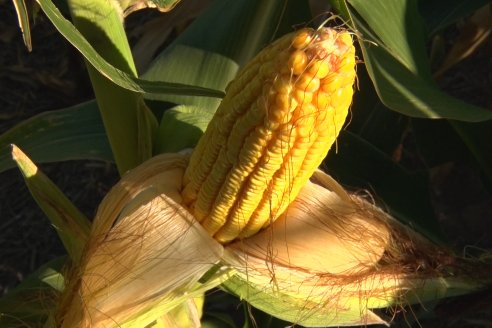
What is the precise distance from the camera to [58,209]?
1.07 m

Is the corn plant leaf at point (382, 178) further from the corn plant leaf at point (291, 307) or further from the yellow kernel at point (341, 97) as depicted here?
the yellow kernel at point (341, 97)

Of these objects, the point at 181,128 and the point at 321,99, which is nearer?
the point at 321,99

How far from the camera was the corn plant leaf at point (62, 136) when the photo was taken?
4.09 ft

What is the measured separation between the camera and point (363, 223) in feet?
3.38

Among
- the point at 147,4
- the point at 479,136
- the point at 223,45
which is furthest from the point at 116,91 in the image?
the point at 479,136

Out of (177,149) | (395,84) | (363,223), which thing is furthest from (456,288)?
(177,149)

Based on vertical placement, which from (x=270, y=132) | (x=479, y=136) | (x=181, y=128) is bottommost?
(x=479, y=136)

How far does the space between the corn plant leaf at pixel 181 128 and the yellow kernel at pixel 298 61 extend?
0.40 meters

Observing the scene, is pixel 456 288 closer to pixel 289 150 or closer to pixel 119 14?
pixel 289 150

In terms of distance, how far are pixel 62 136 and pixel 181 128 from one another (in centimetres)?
27

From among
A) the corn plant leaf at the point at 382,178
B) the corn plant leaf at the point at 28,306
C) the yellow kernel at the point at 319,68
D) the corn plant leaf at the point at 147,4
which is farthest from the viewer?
the corn plant leaf at the point at 382,178

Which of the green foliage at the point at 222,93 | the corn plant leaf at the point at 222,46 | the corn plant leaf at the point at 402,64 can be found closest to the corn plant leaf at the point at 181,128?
the green foliage at the point at 222,93

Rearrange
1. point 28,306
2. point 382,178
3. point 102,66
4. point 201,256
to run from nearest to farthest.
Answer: point 102,66
point 201,256
point 28,306
point 382,178

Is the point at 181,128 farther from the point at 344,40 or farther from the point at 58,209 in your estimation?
the point at 344,40
